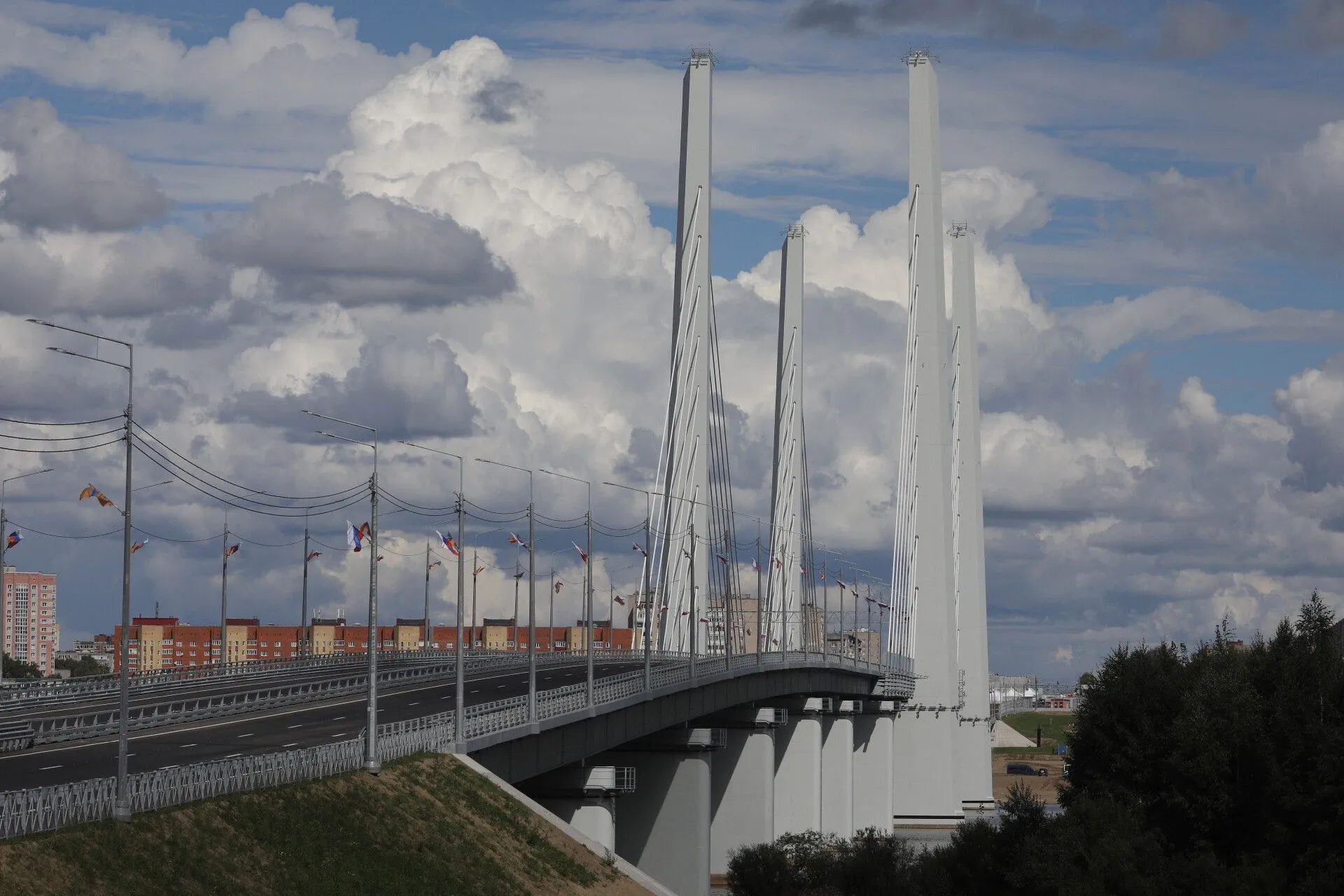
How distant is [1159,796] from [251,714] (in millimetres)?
30273

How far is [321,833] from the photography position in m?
42.9

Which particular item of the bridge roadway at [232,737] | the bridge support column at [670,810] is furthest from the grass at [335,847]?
the bridge support column at [670,810]

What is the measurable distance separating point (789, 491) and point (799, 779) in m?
16.8

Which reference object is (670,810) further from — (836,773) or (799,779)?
(836,773)

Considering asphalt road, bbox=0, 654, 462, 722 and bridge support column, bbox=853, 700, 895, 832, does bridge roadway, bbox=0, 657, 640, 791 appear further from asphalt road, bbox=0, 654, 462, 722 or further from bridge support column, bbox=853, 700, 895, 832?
bridge support column, bbox=853, 700, 895, 832

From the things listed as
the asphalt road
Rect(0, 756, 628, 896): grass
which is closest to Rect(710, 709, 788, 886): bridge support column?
the asphalt road

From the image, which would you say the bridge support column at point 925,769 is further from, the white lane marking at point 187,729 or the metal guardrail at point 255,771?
the metal guardrail at point 255,771

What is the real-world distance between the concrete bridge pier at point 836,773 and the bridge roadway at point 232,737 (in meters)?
38.3

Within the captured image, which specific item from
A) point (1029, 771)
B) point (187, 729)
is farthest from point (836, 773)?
point (1029, 771)

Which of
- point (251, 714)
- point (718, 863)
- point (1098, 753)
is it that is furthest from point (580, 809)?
point (718, 863)

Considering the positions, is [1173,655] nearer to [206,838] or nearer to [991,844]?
[991,844]

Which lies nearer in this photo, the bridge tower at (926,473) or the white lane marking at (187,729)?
the white lane marking at (187,729)

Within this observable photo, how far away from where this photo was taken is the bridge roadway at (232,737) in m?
46.7

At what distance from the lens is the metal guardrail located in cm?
3597
